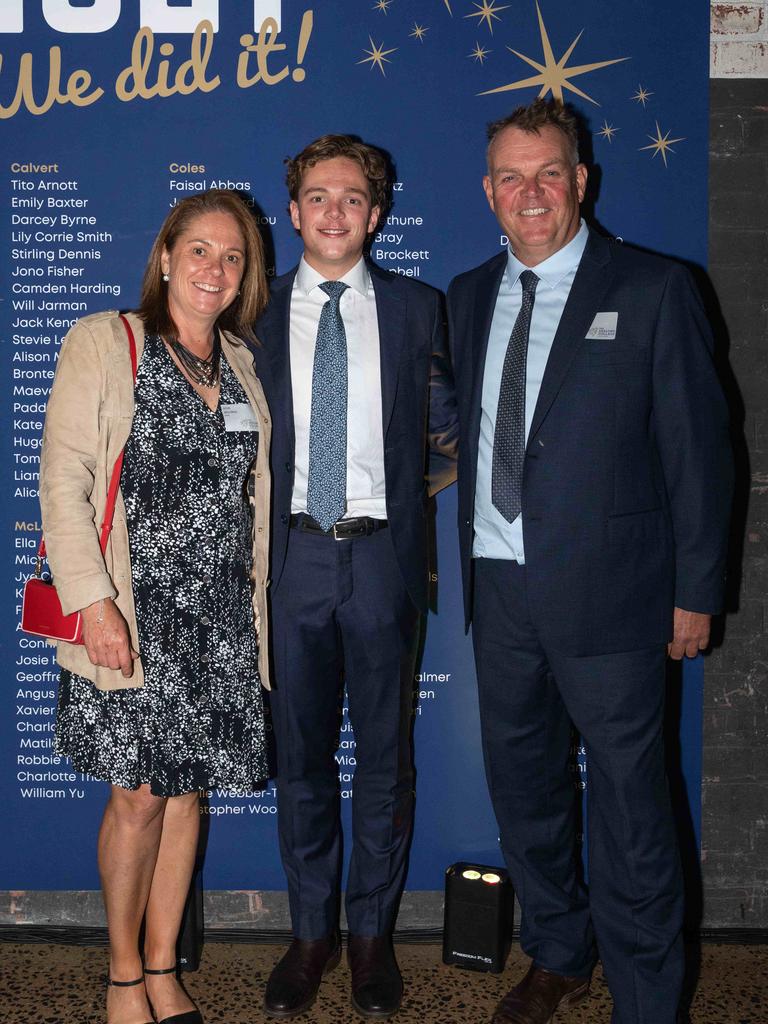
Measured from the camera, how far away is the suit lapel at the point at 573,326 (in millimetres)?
2275

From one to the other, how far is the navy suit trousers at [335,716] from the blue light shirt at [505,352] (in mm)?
297

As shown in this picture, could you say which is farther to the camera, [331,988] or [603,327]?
[331,988]

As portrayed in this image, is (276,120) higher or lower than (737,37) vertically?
lower

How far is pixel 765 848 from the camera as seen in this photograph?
309 centimetres

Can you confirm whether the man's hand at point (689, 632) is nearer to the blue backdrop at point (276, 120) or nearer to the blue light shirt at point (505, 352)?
the blue light shirt at point (505, 352)

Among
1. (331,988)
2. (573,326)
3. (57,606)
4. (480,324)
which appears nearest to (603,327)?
(573,326)

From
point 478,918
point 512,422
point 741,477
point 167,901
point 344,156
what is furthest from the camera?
point 741,477

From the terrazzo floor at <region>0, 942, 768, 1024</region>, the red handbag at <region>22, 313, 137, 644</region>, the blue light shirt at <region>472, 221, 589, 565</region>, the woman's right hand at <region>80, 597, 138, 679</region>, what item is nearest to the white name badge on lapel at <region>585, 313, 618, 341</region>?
the blue light shirt at <region>472, 221, 589, 565</region>

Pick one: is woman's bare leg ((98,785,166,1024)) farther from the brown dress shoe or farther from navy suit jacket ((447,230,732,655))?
navy suit jacket ((447,230,732,655))

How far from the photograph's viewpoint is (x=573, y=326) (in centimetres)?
229

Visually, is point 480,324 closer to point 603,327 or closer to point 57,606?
point 603,327

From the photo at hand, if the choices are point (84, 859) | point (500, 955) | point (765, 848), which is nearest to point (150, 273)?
point (84, 859)

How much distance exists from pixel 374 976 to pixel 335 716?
0.72m

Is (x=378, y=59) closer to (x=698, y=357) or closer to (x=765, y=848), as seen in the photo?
(x=698, y=357)
